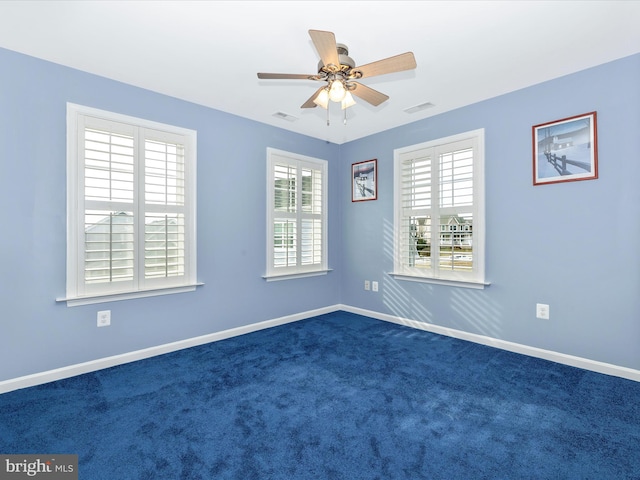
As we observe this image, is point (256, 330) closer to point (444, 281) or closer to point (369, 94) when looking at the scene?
point (444, 281)

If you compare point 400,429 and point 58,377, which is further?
point 58,377

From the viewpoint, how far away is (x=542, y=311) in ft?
9.89

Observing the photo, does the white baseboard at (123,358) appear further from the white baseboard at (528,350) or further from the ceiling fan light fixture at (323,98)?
the ceiling fan light fixture at (323,98)

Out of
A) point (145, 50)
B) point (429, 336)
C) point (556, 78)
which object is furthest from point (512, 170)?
point (145, 50)

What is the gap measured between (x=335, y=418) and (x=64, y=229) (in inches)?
98.6

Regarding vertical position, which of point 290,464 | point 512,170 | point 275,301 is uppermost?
point 512,170

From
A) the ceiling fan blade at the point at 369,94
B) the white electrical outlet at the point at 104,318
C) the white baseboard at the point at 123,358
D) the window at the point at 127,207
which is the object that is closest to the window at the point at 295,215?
the white baseboard at the point at 123,358

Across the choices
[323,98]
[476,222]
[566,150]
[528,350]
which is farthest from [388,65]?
[528,350]

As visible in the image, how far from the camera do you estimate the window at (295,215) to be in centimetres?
403

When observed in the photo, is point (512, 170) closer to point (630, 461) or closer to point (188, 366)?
point (630, 461)

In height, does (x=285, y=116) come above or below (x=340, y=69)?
above

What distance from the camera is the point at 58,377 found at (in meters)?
2.59

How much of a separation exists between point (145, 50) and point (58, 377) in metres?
2.61

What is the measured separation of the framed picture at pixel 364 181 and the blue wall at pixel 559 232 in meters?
0.70
